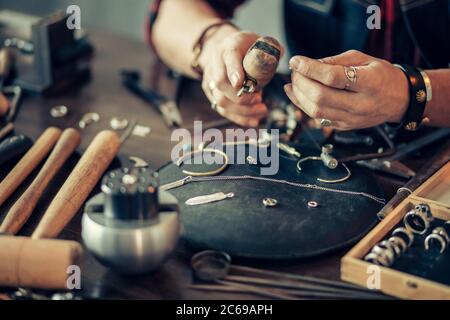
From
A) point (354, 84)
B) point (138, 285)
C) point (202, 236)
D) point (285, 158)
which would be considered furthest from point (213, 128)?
point (138, 285)

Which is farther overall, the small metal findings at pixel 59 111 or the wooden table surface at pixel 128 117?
the small metal findings at pixel 59 111

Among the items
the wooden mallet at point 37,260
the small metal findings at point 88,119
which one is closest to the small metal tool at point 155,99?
the small metal findings at point 88,119

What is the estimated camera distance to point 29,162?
1.35 m

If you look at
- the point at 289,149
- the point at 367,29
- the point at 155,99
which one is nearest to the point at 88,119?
the point at 155,99

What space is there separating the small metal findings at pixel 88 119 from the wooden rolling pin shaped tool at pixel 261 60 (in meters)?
0.45

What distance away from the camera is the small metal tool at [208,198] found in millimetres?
1202

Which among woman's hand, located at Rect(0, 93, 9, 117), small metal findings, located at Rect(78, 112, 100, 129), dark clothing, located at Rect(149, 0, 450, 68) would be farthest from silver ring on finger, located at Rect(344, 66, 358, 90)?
woman's hand, located at Rect(0, 93, 9, 117)

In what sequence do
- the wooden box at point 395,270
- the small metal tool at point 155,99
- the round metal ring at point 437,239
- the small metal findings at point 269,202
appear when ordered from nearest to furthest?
1. the wooden box at point 395,270
2. the round metal ring at point 437,239
3. the small metal findings at point 269,202
4. the small metal tool at point 155,99

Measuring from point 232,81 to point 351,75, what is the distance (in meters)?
0.27

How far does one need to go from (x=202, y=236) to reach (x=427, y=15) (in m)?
0.98

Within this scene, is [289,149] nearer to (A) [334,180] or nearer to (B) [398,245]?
(A) [334,180]

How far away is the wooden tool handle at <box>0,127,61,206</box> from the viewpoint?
1270mm

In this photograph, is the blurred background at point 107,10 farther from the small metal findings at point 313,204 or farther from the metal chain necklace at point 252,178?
the small metal findings at point 313,204

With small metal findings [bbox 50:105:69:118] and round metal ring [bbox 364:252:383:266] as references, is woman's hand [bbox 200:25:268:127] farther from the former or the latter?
round metal ring [bbox 364:252:383:266]
